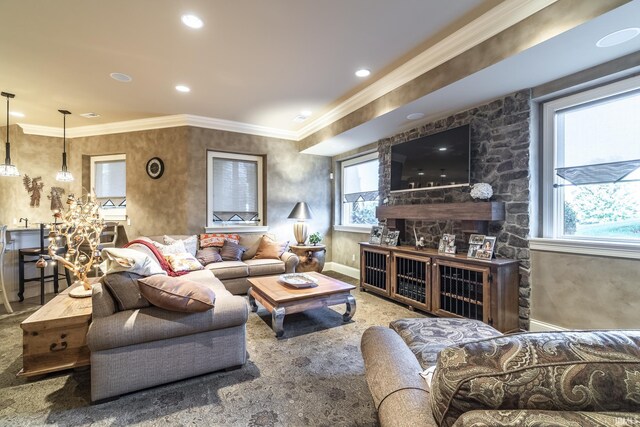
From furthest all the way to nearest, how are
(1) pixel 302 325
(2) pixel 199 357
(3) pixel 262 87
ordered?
(3) pixel 262 87 < (1) pixel 302 325 < (2) pixel 199 357

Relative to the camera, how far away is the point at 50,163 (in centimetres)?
528

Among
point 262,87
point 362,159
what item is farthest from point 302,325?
point 362,159

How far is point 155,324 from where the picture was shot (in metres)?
1.98

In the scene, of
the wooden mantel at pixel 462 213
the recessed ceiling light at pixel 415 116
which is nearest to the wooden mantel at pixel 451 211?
the wooden mantel at pixel 462 213

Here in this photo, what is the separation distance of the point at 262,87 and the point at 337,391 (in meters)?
3.42

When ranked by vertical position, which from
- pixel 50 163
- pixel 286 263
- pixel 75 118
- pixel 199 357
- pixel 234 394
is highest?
pixel 75 118

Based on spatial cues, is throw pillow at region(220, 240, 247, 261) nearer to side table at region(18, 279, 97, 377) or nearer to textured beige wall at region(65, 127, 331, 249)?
textured beige wall at region(65, 127, 331, 249)

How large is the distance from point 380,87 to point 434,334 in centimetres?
288

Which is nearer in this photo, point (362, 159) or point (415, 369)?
point (415, 369)

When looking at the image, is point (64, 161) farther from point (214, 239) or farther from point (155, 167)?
point (214, 239)

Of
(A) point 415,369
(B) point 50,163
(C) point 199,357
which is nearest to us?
(A) point 415,369

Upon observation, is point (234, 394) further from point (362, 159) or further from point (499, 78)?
point (362, 159)

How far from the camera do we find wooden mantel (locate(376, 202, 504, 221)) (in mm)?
3037

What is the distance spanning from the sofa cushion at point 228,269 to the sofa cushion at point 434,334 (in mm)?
2693
